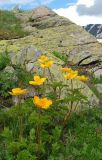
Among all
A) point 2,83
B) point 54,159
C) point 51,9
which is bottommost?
point 54,159

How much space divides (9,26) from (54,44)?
351cm

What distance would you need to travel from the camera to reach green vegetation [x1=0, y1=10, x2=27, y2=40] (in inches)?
802

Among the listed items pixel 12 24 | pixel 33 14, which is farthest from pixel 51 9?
pixel 12 24

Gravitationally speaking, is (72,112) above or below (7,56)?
below

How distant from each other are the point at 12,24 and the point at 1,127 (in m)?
14.1

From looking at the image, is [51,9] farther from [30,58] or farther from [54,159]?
[54,159]

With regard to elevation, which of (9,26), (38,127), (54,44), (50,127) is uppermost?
(9,26)

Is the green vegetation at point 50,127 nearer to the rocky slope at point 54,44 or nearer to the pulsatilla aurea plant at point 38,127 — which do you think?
the pulsatilla aurea plant at point 38,127

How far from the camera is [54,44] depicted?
1936 cm

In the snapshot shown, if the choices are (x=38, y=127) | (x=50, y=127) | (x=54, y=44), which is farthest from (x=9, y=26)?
(x=38, y=127)

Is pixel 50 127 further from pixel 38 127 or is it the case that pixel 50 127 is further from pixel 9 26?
pixel 9 26

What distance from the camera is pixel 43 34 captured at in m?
20.9

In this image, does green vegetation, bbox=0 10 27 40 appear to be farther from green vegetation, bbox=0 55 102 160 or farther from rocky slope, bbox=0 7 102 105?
green vegetation, bbox=0 55 102 160

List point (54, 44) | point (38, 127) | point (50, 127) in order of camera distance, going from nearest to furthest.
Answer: point (38, 127)
point (50, 127)
point (54, 44)
